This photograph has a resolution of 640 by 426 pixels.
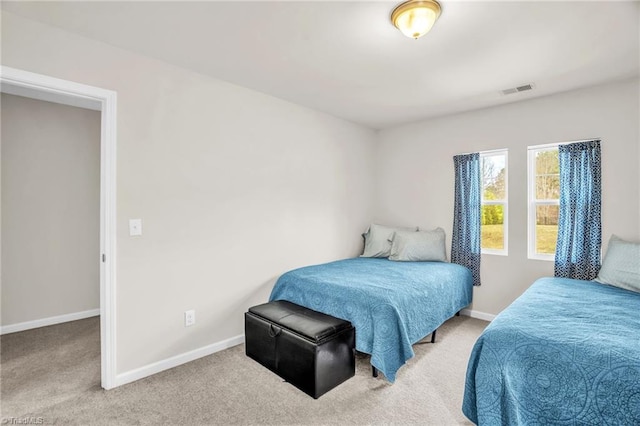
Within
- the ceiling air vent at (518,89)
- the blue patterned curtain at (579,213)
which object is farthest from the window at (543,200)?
the ceiling air vent at (518,89)

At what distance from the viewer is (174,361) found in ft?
8.26

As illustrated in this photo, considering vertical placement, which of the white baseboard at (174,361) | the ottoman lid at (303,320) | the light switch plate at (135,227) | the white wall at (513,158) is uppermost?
the white wall at (513,158)

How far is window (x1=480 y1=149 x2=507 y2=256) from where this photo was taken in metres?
3.54

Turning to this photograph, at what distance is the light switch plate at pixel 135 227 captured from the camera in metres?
2.32

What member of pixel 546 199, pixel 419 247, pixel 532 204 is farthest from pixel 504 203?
pixel 419 247

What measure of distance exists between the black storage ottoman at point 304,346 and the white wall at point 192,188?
0.55 meters

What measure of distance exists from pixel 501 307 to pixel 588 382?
7.51 feet

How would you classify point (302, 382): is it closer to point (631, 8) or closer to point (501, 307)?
point (501, 307)

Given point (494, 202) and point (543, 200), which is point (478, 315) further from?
point (543, 200)

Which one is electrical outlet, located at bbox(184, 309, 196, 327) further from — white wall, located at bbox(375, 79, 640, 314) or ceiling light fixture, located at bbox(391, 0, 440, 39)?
white wall, located at bbox(375, 79, 640, 314)

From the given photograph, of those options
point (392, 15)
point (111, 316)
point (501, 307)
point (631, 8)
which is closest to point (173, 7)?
point (392, 15)

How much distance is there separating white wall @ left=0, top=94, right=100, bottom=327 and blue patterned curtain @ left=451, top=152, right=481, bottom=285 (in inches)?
168

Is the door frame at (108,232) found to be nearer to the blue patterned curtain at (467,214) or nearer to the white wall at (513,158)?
the white wall at (513,158)

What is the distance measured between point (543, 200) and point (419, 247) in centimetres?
134
